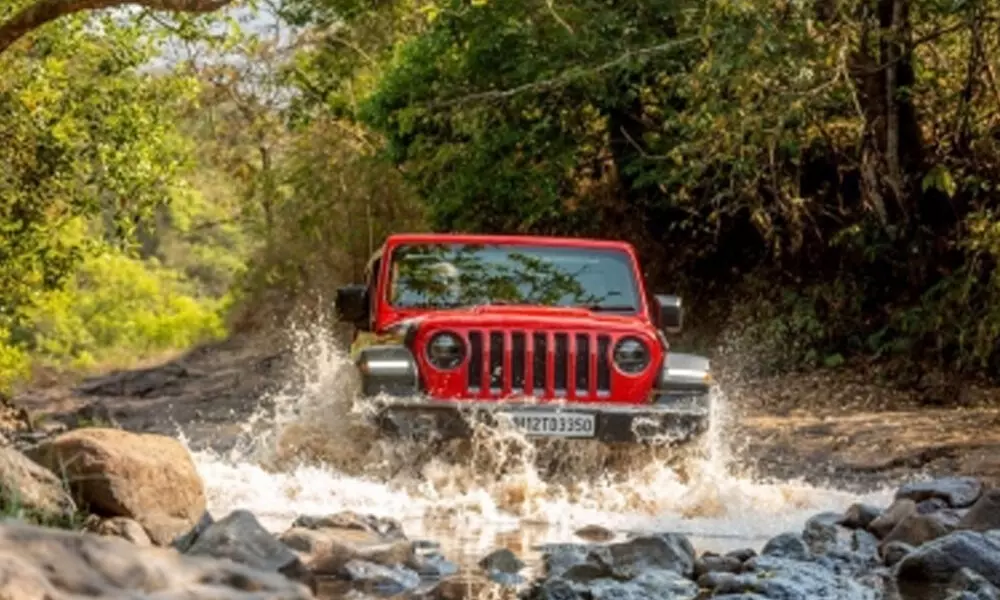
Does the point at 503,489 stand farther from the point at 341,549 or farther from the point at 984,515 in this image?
the point at 984,515

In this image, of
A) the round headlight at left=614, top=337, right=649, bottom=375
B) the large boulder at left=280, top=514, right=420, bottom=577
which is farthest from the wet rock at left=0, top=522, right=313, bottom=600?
the round headlight at left=614, top=337, right=649, bottom=375

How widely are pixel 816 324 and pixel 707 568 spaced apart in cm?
1257

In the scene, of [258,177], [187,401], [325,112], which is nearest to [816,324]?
[187,401]

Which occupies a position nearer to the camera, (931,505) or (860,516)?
(860,516)

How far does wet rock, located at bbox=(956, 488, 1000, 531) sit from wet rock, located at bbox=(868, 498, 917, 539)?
326mm

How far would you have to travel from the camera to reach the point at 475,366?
11406 mm

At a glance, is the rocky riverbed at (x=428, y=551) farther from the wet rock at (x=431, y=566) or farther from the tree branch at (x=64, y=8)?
the tree branch at (x=64, y=8)

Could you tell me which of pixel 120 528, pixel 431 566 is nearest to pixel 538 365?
pixel 431 566

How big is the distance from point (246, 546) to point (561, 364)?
3.89 metres

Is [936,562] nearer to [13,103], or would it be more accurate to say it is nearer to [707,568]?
[707,568]

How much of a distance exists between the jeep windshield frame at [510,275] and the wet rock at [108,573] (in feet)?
22.0

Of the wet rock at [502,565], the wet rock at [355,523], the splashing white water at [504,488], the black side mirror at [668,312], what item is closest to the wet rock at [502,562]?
the wet rock at [502,565]

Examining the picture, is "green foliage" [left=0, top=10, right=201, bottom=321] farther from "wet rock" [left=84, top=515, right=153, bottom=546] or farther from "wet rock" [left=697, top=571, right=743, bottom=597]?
"wet rock" [left=697, top=571, right=743, bottom=597]

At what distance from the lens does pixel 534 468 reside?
11.3 meters
